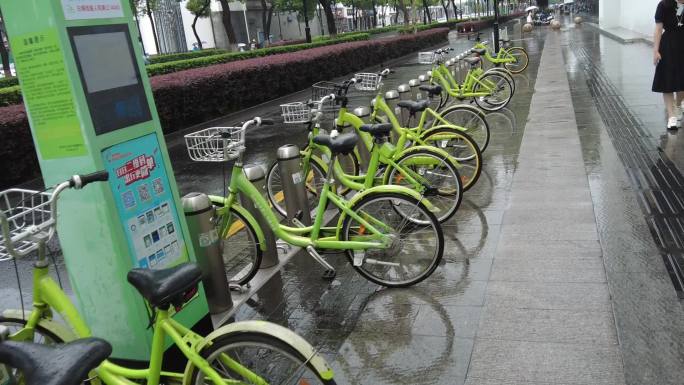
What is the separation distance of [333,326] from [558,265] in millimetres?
1666

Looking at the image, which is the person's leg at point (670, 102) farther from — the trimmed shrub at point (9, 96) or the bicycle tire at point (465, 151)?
the trimmed shrub at point (9, 96)

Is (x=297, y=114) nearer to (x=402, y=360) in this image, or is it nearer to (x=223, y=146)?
(x=223, y=146)

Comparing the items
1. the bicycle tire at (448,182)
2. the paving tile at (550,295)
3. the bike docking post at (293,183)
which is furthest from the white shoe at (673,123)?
the bike docking post at (293,183)

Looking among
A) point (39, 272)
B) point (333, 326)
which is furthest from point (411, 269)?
point (39, 272)

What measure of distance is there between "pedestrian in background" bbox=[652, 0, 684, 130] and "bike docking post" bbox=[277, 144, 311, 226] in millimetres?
4959

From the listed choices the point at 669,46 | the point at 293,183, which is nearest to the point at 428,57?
the point at 669,46

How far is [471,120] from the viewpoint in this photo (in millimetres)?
6934

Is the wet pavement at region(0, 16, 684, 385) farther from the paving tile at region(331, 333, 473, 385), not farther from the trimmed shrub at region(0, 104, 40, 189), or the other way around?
the trimmed shrub at region(0, 104, 40, 189)

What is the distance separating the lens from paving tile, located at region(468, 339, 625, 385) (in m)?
2.80

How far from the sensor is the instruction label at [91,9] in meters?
2.55

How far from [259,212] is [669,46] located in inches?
227

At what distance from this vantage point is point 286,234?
4129 mm

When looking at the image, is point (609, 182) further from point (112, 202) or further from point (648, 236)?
point (112, 202)

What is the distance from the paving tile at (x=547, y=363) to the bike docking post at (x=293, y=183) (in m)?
2.19
